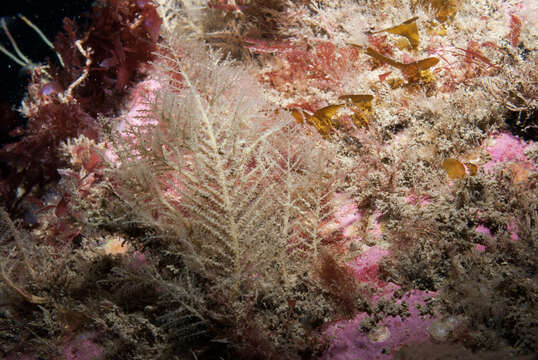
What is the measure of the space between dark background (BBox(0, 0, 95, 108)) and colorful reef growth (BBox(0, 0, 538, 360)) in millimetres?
2564

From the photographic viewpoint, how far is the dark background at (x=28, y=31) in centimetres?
530

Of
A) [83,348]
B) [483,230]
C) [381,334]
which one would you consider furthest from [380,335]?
[83,348]

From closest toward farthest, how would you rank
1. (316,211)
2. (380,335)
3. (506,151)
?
(380,335) → (316,211) → (506,151)

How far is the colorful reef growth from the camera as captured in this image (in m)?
1.80

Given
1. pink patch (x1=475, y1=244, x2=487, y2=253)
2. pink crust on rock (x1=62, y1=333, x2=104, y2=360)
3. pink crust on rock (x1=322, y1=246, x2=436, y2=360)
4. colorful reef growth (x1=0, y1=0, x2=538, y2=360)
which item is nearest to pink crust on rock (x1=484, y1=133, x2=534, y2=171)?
colorful reef growth (x1=0, y1=0, x2=538, y2=360)

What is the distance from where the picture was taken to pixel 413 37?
3111 millimetres

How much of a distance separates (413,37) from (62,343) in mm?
4293

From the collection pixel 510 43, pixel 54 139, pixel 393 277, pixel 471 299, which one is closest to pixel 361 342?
pixel 393 277

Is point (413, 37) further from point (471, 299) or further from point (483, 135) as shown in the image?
point (471, 299)

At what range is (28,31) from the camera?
568 cm

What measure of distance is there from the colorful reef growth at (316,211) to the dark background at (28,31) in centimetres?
256

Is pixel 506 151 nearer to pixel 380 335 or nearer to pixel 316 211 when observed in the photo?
pixel 316 211

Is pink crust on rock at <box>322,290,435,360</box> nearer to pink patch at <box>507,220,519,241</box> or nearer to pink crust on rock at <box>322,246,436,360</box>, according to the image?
pink crust on rock at <box>322,246,436,360</box>

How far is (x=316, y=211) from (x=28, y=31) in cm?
668
